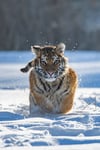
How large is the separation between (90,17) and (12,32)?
479 inches

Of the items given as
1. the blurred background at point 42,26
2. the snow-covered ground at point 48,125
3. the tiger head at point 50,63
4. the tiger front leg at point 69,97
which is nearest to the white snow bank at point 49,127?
the snow-covered ground at point 48,125

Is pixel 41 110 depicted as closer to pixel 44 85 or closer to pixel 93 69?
pixel 44 85

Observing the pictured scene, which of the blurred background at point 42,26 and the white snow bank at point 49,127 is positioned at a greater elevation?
the blurred background at point 42,26

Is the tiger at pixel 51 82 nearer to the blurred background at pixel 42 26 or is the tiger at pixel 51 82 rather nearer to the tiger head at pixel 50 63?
the tiger head at pixel 50 63

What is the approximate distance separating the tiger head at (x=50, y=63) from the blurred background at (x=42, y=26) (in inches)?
780

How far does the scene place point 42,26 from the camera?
31.1m

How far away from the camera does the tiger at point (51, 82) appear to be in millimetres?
8328

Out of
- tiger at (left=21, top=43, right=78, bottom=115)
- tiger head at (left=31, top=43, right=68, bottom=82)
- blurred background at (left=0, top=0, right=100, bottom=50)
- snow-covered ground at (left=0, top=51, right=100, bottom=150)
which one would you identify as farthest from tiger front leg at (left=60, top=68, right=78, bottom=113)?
blurred background at (left=0, top=0, right=100, bottom=50)

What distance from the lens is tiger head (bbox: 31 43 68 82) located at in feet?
27.2

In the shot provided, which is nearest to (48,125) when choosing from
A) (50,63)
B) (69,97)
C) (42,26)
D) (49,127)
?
(49,127)

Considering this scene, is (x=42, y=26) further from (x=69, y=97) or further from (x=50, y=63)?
(x=50, y=63)

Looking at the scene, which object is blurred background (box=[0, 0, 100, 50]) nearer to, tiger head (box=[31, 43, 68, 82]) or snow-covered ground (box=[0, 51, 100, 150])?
snow-covered ground (box=[0, 51, 100, 150])

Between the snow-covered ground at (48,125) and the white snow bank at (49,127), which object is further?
the white snow bank at (49,127)

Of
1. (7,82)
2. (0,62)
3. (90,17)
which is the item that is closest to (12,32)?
(0,62)
